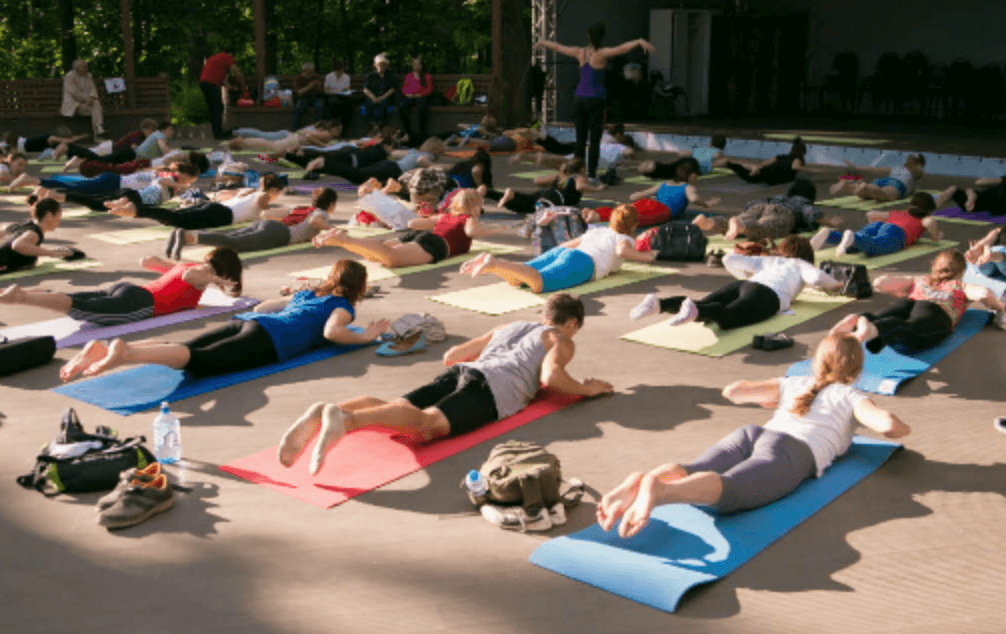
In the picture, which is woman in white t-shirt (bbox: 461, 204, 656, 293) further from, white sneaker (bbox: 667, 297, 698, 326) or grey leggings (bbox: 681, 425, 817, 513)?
grey leggings (bbox: 681, 425, 817, 513)

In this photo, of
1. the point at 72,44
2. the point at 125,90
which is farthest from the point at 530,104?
the point at 72,44

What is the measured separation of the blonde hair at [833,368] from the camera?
3807mm

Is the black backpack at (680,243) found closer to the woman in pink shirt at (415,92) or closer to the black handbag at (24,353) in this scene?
the black handbag at (24,353)

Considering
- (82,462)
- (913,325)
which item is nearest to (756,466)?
(913,325)

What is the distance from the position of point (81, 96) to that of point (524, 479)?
1441cm

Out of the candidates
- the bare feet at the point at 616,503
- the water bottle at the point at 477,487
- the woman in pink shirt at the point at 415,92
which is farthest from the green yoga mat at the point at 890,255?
the woman in pink shirt at the point at 415,92

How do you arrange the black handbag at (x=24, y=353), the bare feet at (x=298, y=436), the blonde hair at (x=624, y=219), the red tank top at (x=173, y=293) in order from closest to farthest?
the bare feet at (x=298, y=436), the black handbag at (x=24, y=353), the red tank top at (x=173, y=293), the blonde hair at (x=624, y=219)

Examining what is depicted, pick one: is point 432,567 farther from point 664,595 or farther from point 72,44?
point 72,44

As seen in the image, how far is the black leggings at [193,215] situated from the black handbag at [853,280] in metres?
4.99

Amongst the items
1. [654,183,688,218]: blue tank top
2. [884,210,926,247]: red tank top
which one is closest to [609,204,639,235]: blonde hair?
[654,183,688,218]: blue tank top

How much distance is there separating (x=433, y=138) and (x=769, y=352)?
920 cm

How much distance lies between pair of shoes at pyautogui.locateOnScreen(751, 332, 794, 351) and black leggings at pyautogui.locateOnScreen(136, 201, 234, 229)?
472 cm

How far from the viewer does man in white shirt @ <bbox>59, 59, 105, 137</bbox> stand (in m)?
15.6

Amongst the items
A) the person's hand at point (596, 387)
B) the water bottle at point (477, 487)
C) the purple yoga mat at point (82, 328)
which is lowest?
the water bottle at point (477, 487)
